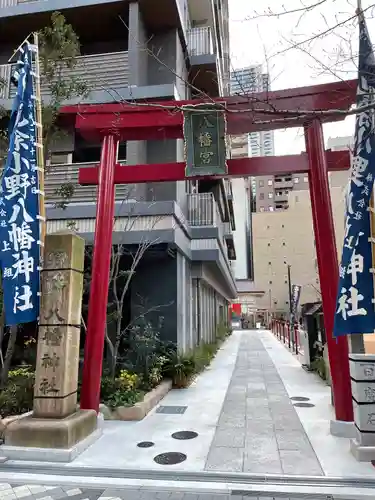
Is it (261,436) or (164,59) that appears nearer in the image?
(261,436)

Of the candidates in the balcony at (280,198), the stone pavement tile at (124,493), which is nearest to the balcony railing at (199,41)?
the stone pavement tile at (124,493)

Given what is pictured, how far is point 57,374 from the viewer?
5.71 meters

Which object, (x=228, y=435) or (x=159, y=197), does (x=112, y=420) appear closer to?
(x=228, y=435)

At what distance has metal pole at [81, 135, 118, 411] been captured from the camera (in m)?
6.56

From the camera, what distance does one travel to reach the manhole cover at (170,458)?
204 inches

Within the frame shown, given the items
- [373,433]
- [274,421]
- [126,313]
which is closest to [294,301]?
[126,313]

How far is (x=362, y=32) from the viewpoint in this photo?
505 centimetres

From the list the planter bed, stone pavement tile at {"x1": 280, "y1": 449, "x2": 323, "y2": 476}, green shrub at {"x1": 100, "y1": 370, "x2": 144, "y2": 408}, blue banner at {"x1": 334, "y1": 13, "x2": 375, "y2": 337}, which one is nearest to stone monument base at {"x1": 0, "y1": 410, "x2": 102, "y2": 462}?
the planter bed

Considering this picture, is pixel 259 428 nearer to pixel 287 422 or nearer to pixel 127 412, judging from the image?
pixel 287 422

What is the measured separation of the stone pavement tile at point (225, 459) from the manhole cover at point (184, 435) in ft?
2.05

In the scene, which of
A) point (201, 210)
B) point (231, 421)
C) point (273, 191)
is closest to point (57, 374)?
point (231, 421)

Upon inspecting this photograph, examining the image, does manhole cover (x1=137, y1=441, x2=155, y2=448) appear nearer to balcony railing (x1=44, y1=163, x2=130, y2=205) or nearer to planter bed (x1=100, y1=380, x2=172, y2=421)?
planter bed (x1=100, y1=380, x2=172, y2=421)

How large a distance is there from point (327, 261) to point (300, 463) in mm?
3016

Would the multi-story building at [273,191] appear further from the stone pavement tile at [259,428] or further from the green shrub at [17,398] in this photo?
the green shrub at [17,398]
